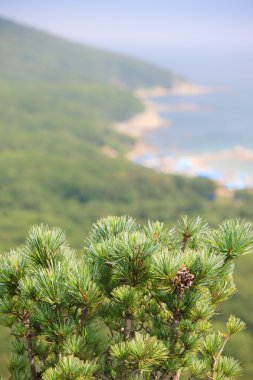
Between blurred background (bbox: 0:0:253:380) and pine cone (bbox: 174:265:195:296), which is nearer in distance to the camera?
pine cone (bbox: 174:265:195:296)

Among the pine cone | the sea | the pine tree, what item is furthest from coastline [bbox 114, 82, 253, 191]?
the pine cone

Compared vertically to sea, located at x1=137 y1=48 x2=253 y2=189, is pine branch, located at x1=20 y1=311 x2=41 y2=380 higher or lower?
lower

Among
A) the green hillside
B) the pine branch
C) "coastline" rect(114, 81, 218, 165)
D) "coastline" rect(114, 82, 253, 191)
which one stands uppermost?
the green hillside

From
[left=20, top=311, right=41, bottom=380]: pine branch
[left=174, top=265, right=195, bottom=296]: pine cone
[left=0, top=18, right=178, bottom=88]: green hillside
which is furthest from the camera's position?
[left=0, top=18, right=178, bottom=88]: green hillside

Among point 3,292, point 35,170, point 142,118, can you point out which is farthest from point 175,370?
point 142,118

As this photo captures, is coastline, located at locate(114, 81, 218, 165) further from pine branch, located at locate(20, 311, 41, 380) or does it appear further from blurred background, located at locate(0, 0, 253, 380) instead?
pine branch, located at locate(20, 311, 41, 380)

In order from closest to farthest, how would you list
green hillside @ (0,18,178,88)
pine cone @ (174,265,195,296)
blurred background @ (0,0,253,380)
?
1. pine cone @ (174,265,195,296)
2. blurred background @ (0,0,253,380)
3. green hillside @ (0,18,178,88)

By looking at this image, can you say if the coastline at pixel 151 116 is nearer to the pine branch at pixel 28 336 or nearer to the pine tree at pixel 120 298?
the pine tree at pixel 120 298

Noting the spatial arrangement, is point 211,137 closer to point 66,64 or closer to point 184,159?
point 184,159

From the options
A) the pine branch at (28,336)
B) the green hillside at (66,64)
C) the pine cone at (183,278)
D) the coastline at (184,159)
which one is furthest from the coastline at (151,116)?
the pine cone at (183,278)
